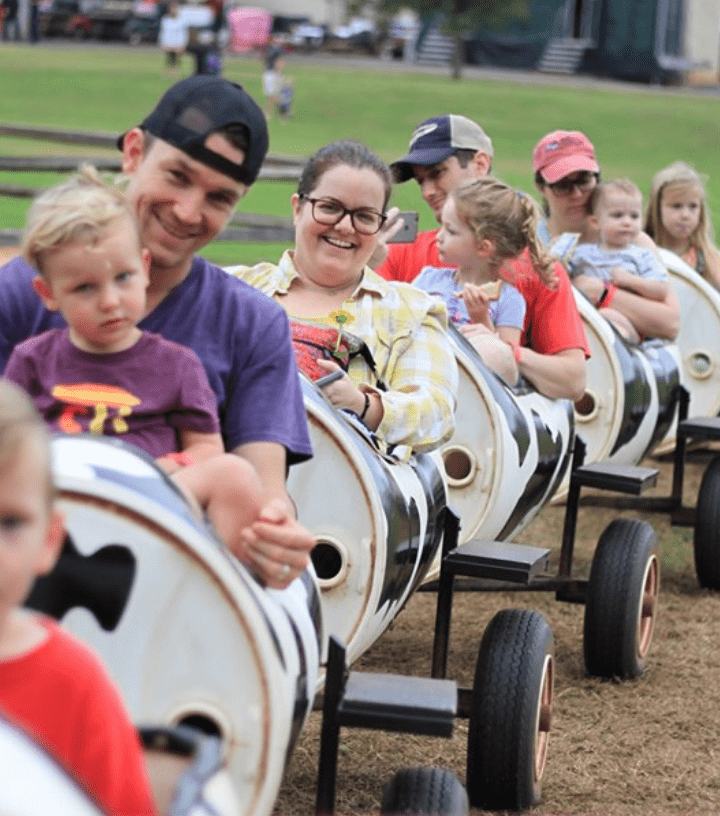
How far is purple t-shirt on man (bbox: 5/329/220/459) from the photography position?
130 inches

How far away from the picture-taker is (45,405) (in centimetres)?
333

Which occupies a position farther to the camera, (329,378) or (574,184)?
(574,184)

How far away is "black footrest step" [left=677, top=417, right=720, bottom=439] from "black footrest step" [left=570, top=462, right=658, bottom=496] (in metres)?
1.08

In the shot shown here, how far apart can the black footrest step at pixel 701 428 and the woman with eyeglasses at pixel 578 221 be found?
1.23 ft

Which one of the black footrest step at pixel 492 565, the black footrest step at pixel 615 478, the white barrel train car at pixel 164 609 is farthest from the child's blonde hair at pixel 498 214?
the white barrel train car at pixel 164 609

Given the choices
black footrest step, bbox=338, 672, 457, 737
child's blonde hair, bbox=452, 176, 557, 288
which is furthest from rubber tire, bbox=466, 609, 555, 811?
child's blonde hair, bbox=452, 176, 557, 288

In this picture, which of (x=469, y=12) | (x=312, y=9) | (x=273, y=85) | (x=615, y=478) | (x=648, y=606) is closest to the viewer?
(x=648, y=606)

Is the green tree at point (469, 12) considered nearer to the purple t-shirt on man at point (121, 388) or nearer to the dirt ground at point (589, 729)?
the dirt ground at point (589, 729)

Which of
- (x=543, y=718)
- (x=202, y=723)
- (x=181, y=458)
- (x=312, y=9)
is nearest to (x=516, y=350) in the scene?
(x=543, y=718)

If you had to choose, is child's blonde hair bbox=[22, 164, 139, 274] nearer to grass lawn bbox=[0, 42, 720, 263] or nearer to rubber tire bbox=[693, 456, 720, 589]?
rubber tire bbox=[693, 456, 720, 589]

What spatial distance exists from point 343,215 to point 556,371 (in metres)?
1.57

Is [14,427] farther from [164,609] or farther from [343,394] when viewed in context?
[343,394]

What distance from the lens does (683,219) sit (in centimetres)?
875

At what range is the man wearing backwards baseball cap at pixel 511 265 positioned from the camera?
6207 millimetres
